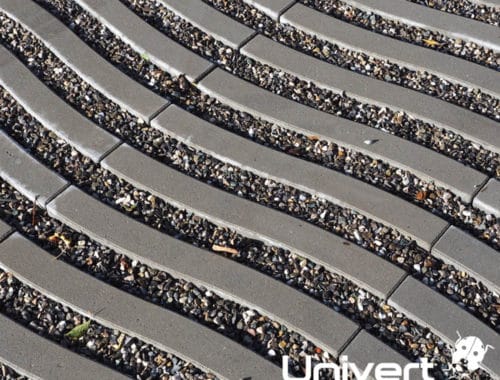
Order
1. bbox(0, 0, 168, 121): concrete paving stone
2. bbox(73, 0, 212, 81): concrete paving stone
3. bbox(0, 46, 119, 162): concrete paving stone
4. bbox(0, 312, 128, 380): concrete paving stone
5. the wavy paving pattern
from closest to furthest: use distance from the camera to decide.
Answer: bbox(0, 312, 128, 380): concrete paving stone
the wavy paving pattern
bbox(0, 46, 119, 162): concrete paving stone
bbox(0, 0, 168, 121): concrete paving stone
bbox(73, 0, 212, 81): concrete paving stone

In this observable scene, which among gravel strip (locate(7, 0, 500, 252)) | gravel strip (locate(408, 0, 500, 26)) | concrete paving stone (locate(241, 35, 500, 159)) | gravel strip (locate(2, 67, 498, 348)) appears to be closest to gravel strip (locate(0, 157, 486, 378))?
gravel strip (locate(2, 67, 498, 348))

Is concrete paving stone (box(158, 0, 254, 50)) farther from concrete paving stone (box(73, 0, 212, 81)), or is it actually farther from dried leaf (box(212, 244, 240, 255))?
dried leaf (box(212, 244, 240, 255))

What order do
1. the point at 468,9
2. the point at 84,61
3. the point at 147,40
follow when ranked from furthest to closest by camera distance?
A: 1. the point at 468,9
2. the point at 147,40
3. the point at 84,61

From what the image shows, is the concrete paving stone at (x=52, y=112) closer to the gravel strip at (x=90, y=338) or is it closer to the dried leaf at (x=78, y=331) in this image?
the gravel strip at (x=90, y=338)

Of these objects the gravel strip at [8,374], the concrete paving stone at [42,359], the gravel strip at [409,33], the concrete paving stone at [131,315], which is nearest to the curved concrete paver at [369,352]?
the concrete paving stone at [131,315]

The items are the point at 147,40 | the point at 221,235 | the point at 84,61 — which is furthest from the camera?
the point at 147,40

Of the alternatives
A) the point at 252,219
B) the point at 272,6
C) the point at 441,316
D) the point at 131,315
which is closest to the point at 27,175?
the point at 131,315

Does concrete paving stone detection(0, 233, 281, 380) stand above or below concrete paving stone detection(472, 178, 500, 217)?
below

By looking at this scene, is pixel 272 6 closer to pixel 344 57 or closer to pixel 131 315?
pixel 344 57
